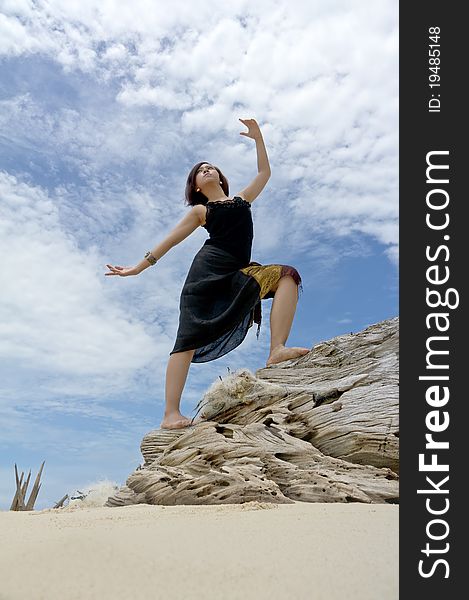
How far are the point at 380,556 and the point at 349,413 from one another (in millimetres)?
2101

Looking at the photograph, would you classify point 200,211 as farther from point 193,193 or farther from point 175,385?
point 175,385

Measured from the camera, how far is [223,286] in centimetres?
528

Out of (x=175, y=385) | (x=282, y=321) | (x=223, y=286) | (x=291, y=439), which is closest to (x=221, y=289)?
(x=223, y=286)

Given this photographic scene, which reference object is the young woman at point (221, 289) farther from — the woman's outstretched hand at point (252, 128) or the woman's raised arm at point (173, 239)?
the woman's outstretched hand at point (252, 128)

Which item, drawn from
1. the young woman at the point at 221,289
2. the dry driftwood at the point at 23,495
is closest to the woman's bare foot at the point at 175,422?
the young woman at the point at 221,289

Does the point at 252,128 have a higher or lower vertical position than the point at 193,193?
higher

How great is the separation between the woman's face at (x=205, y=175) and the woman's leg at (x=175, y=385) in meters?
1.50

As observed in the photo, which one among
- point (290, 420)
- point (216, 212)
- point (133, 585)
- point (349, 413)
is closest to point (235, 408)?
point (290, 420)

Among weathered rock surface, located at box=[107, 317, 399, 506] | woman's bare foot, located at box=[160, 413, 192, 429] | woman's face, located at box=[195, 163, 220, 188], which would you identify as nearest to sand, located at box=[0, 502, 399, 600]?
weathered rock surface, located at box=[107, 317, 399, 506]

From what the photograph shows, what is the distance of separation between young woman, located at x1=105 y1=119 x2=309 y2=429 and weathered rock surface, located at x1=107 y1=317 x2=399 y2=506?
14.4 inches

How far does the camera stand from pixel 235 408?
4.68 m

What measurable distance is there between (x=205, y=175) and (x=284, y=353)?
1.71 metres

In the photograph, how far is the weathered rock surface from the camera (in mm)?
3668

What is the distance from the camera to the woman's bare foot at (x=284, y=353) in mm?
5191
